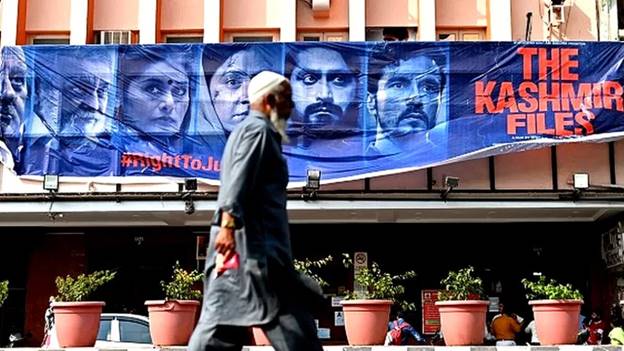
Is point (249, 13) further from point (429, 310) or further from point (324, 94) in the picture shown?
point (429, 310)

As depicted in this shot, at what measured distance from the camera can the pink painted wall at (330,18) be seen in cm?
1741

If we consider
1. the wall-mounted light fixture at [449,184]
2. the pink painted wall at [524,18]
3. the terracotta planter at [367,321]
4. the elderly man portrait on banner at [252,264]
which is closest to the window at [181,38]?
the wall-mounted light fixture at [449,184]

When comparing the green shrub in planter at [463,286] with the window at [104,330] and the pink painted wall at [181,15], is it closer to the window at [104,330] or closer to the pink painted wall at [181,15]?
the window at [104,330]

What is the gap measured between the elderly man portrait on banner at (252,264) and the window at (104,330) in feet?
30.6

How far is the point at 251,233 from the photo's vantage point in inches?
175

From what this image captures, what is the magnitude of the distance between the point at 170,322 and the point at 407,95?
247 inches

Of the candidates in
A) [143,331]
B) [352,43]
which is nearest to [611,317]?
[352,43]

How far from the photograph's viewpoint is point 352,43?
1584 cm

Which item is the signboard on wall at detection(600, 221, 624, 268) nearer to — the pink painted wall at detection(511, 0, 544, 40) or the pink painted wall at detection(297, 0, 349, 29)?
the pink painted wall at detection(511, 0, 544, 40)

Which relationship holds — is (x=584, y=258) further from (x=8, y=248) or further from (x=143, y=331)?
(x=8, y=248)

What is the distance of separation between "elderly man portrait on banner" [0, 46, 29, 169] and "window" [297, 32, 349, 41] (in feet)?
16.1

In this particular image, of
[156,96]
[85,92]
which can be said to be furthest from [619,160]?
[85,92]

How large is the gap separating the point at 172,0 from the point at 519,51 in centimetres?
637

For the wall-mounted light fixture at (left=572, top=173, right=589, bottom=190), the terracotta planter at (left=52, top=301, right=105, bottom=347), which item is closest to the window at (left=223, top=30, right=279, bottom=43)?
the wall-mounted light fixture at (left=572, top=173, right=589, bottom=190)
